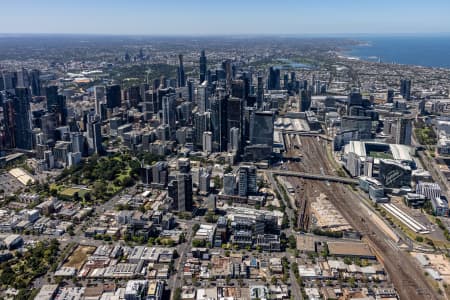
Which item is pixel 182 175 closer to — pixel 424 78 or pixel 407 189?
pixel 407 189

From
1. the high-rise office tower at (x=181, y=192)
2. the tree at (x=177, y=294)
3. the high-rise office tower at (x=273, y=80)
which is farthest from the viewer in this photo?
the high-rise office tower at (x=273, y=80)

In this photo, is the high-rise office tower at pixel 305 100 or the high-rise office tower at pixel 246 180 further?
the high-rise office tower at pixel 305 100

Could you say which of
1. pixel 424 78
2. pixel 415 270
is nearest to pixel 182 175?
pixel 415 270

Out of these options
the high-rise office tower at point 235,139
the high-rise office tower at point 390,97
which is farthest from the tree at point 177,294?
the high-rise office tower at point 390,97

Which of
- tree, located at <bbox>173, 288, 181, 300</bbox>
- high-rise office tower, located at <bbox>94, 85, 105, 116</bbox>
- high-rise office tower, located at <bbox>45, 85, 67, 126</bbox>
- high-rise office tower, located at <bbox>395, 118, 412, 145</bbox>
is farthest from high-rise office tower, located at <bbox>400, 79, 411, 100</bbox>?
tree, located at <bbox>173, 288, 181, 300</bbox>

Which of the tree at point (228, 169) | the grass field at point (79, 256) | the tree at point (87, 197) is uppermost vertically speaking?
the tree at point (228, 169)

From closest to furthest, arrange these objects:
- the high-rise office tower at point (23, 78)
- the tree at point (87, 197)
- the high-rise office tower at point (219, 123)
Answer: the tree at point (87, 197), the high-rise office tower at point (219, 123), the high-rise office tower at point (23, 78)

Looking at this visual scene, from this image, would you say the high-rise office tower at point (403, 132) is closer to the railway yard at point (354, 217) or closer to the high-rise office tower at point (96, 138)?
the railway yard at point (354, 217)
